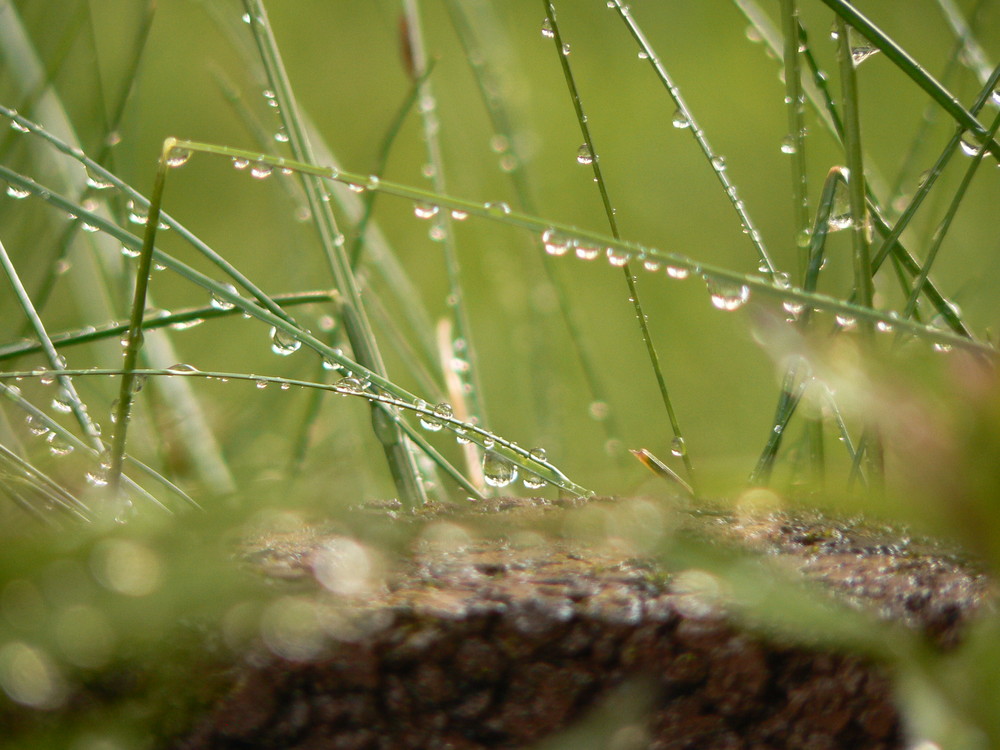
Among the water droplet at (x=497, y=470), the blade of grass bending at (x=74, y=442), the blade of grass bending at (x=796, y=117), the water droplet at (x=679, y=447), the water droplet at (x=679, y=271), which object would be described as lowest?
the water droplet at (x=497, y=470)

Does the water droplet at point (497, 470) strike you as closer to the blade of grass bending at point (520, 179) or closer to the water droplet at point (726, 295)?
the water droplet at point (726, 295)

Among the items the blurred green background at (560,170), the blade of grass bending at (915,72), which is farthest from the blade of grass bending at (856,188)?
the blurred green background at (560,170)

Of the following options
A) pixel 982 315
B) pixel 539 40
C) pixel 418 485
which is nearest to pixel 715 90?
pixel 539 40

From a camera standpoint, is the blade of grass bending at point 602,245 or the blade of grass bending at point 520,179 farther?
the blade of grass bending at point 520,179

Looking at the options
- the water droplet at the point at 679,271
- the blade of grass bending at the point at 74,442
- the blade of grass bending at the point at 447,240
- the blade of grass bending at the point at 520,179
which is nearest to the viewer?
the water droplet at the point at 679,271

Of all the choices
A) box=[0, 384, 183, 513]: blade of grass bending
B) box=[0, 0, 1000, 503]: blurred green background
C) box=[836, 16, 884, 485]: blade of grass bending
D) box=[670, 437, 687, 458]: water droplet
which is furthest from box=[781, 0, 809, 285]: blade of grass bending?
box=[0, 0, 1000, 503]: blurred green background

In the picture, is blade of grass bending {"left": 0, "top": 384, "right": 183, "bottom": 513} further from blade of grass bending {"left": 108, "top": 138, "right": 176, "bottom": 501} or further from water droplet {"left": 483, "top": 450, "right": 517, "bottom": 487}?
water droplet {"left": 483, "top": 450, "right": 517, "bottom": 487}
